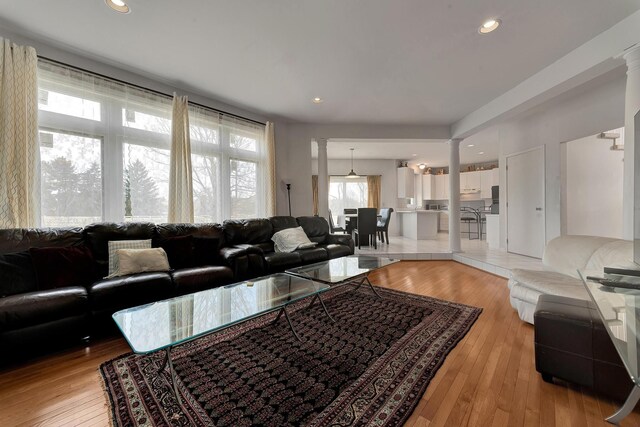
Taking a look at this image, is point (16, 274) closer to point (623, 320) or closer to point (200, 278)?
point (200, 278)

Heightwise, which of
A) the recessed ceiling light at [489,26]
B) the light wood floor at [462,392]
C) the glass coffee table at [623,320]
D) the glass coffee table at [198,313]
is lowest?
the light wood floor at [462,392]

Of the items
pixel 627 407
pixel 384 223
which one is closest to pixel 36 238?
pixel 627 407

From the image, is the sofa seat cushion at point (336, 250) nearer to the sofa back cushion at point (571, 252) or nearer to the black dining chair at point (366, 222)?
the black dining chair at point (366, 222)

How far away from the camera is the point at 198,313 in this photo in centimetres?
173

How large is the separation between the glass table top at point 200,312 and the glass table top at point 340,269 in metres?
0.16

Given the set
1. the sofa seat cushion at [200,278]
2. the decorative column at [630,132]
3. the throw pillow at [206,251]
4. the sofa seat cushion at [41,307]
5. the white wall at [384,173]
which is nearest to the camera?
the sofa seat cushion at [41,307]

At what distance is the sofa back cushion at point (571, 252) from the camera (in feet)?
7.78

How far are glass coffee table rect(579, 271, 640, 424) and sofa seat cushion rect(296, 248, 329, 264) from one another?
113 inches

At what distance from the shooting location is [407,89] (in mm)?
3701

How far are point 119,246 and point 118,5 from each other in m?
2.18

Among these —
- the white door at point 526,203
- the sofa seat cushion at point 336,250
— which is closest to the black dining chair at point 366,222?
the sofa seat cushion at point 336,250

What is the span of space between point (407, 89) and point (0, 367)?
4.92 metres

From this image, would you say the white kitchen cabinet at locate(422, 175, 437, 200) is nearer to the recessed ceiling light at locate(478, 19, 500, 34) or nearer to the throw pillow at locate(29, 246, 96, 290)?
the recessed ceiling light at locate(478, 19, 500, 34)

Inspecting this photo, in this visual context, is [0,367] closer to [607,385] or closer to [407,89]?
[607,385]
